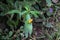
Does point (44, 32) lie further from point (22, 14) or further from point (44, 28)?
point (22, 14)

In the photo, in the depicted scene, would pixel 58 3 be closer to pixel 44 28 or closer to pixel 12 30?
pixel 44 28

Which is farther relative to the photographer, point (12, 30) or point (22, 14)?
point (12, 30)

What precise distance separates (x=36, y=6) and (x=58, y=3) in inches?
13.6

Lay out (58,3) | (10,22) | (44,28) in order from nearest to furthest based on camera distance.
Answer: (10,22) < (44,28) < (58,3)

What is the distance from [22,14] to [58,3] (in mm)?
725

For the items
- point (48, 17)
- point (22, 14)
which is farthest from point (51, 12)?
point (22, 14)

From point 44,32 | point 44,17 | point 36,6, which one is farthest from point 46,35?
point 36,6

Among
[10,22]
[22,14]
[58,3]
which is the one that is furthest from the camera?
[58,3]

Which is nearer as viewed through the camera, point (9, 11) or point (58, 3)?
point (9, 11)

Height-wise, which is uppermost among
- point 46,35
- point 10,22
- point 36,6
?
point 36,6

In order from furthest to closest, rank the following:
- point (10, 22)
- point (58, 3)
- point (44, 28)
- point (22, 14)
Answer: point (58, 3) < point (44, 28) < point (10, 22) < point (22, 14)

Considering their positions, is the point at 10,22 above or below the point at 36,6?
below

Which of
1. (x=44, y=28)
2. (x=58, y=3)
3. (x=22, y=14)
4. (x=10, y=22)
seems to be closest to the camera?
(x=22, y=14)

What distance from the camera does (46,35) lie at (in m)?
2.43
